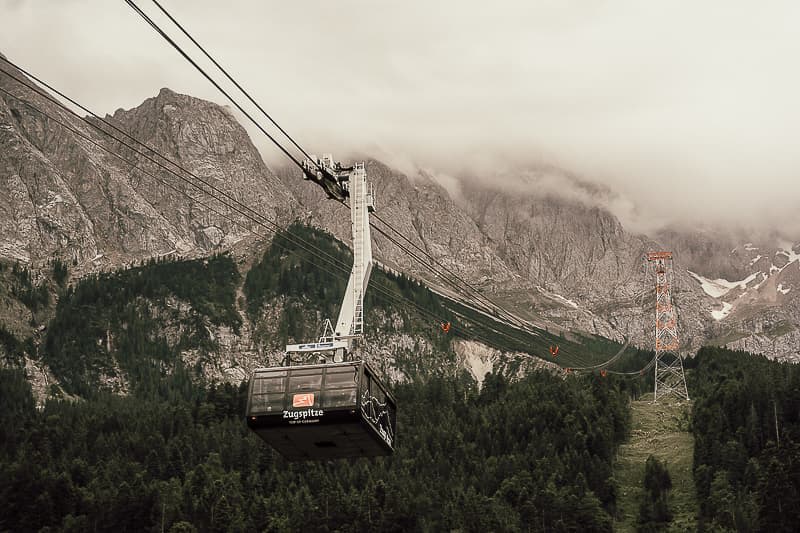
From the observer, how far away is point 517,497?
150 m

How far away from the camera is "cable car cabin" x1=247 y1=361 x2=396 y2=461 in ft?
184

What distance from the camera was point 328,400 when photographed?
5606 centimetres

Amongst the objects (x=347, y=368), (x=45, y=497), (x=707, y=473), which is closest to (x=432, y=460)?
(x=707, y=473)

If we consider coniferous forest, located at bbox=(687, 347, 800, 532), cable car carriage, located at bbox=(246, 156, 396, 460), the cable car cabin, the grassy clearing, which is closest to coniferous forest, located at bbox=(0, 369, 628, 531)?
the grassy clearing

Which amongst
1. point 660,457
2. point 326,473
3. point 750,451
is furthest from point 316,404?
point 660,457

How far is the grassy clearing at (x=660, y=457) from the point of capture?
479 ft

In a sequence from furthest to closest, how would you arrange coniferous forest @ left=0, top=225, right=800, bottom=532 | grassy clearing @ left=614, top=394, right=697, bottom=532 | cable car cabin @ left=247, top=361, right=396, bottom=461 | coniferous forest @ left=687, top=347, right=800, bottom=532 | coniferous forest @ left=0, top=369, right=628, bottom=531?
grassy clearing @ left=614, top=394, right=697, bottom=532
coniferous forest @ left=0, top=369, right=628, bottom=531
coniferous forest @ left=0, top=225, right=800, bottom=532
coniferous forest @ left=687, top=347, right=800, bottom=532
cable car cabin @ left=247, top=361, right=396, bottom=461

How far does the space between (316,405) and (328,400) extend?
23.7 inches

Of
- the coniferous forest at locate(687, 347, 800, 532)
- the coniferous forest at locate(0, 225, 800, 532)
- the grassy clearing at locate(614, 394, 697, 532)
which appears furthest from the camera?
the grassy clearing at locate(614, 394, 697, 532)

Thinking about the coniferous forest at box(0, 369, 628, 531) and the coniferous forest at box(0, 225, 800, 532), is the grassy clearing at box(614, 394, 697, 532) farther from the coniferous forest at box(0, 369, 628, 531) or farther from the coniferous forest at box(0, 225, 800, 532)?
the coniferous forest at box(0, 369, 628, 531)

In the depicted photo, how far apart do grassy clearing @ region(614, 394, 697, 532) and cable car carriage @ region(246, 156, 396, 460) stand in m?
87.0

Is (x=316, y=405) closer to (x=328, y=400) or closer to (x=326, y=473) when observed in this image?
(x=328, y=400)

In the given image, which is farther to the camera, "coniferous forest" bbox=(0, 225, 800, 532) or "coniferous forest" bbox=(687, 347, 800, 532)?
"coniferous forest" bbox=(0, 225, 800, 532)

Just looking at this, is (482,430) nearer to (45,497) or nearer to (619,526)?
(619,526)
